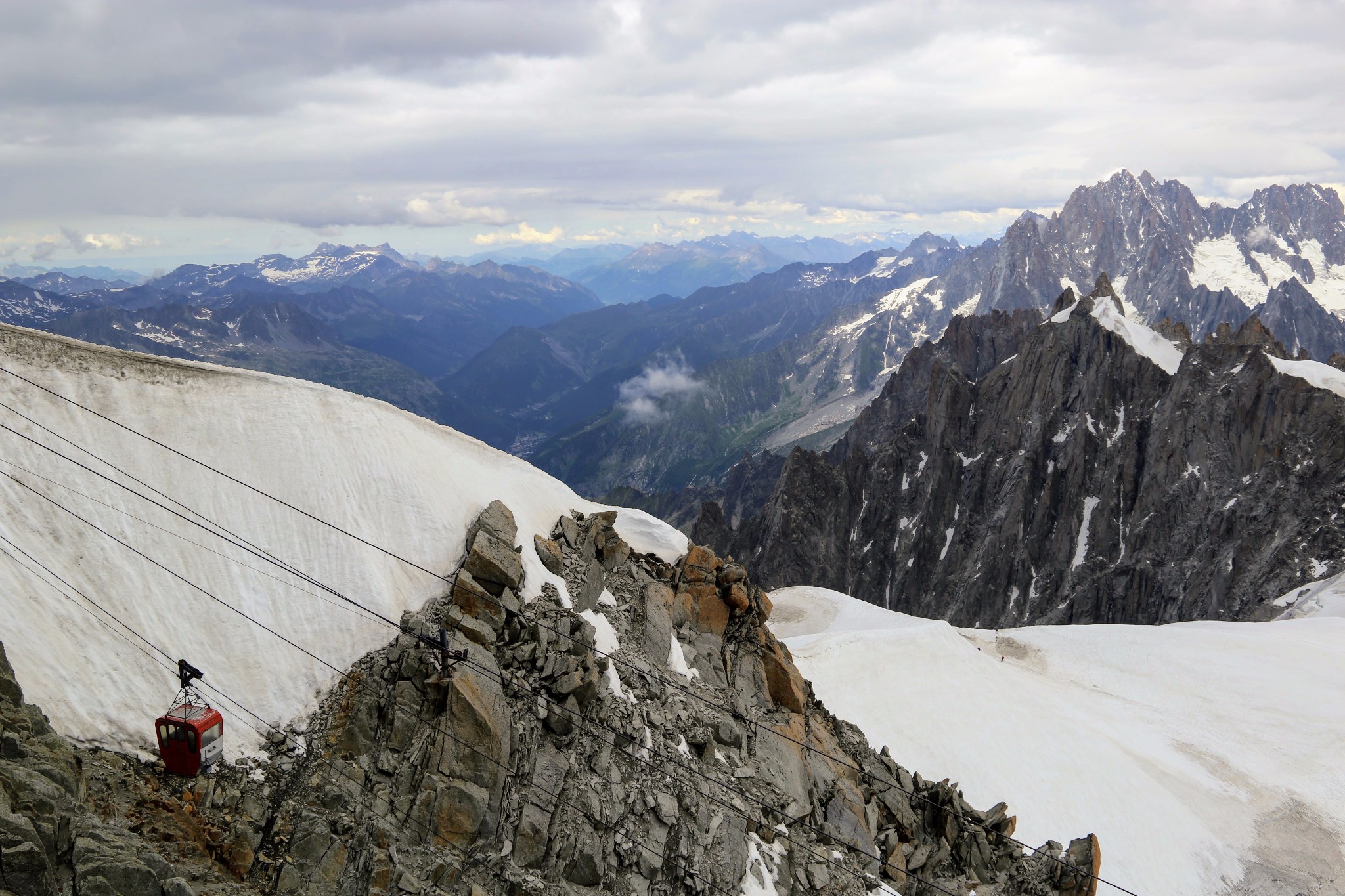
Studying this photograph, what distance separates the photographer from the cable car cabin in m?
17.4

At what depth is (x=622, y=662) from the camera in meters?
26.5

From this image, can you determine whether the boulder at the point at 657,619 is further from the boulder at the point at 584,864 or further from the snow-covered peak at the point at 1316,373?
the snow-covered peak at the point at 1316,373

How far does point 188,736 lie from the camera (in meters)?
17.5

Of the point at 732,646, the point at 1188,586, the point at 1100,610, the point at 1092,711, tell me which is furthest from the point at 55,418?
the point at 1100,610

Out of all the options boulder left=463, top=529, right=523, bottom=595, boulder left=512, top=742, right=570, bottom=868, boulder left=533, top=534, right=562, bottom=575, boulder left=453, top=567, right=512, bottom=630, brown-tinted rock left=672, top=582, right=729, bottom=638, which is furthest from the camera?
brown-tinted rock left=672, top=582, right=729, bottom=638

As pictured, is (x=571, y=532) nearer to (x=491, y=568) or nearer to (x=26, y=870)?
(x=491, y=568)

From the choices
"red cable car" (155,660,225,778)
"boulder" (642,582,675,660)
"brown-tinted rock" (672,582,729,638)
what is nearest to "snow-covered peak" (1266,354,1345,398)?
"brown-tinted rock" (672,582,729,638)

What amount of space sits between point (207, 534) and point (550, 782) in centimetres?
1204

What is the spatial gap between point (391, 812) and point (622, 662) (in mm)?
9032

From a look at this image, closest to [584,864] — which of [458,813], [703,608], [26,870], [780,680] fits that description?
[458,813]

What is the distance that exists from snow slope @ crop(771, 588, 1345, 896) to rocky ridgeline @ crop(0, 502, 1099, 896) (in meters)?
5.20

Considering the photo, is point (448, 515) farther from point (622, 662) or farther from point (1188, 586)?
point (1188, 586)

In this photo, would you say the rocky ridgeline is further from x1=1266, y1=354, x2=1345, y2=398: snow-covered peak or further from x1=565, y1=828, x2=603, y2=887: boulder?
x1=1266, y1=354, x2=1345, y2=398: snow-covered peak

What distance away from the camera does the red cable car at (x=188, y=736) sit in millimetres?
17422
